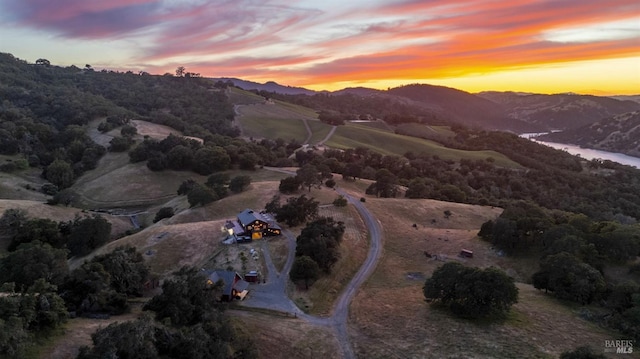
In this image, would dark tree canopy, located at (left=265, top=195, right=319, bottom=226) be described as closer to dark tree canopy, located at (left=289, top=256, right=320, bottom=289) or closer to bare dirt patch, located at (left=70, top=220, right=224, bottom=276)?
bare dirt patch, located at (left=70, top=220, right=224, bottom=276)

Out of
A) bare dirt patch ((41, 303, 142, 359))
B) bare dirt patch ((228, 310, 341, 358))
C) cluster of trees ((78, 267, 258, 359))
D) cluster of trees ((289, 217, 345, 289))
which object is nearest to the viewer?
cluster of trees ((78, 267, 258, 359))

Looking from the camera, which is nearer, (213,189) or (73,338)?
(73,338)

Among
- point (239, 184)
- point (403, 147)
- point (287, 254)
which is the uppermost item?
point (403, 147)

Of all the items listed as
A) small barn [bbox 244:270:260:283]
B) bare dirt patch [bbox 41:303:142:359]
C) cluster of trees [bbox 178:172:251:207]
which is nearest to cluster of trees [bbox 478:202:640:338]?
small barn [bbox 244:270:260:283]

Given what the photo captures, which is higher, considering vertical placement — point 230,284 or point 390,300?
point 230,284

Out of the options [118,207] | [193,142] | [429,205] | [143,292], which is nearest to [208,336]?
[143,292]

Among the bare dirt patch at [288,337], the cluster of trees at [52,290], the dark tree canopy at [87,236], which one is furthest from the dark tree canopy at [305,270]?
the dark tree canopy at [87,236]

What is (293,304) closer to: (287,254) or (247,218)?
(287,254)

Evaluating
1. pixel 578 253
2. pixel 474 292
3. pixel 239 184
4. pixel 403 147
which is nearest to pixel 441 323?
pixel 474 292
